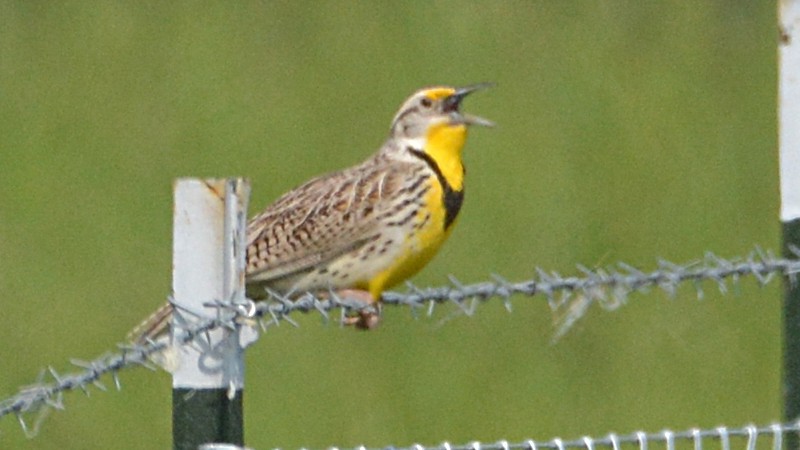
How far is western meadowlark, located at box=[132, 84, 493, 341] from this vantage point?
4.76 m

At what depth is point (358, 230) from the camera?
4824 millimetres

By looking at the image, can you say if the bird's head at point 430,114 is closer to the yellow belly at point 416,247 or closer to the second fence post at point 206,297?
the yellow belly at point 416,247

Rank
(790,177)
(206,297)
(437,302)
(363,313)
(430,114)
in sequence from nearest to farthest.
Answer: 1. (206,297)
2. (790,177)
3. (437,302)
4. (363,313)
5. (430,114)

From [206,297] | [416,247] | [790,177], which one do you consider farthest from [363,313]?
[206,297]

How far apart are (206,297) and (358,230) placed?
5.76ft

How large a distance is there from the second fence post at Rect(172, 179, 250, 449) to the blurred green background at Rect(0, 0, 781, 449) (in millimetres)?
2973

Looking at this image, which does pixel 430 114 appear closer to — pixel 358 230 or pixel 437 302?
pixel 358 230

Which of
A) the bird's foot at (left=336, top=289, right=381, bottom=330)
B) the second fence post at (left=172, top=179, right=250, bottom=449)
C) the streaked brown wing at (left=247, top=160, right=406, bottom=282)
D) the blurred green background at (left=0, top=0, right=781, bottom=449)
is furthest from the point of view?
the blurred green background at (left=0, top=0, right=781, bottom=449)

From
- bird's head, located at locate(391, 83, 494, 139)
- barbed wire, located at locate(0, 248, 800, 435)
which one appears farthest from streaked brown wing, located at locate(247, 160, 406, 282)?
barbed wire, located at locate(0, 248, 800, 435)

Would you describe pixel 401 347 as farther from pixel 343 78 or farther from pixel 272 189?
pixel 343 78

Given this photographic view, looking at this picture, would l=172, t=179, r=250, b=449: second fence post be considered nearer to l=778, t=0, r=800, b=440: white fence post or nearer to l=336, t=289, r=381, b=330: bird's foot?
l=778, t=0, r=800, b=440: white fence post

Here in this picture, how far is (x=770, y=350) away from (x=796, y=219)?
9.67 feet

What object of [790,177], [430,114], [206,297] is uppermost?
[430,114]

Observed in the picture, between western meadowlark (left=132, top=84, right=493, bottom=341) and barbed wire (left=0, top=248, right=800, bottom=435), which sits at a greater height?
western meadowlark (left=132, top=84, right=493, bottom=341)
